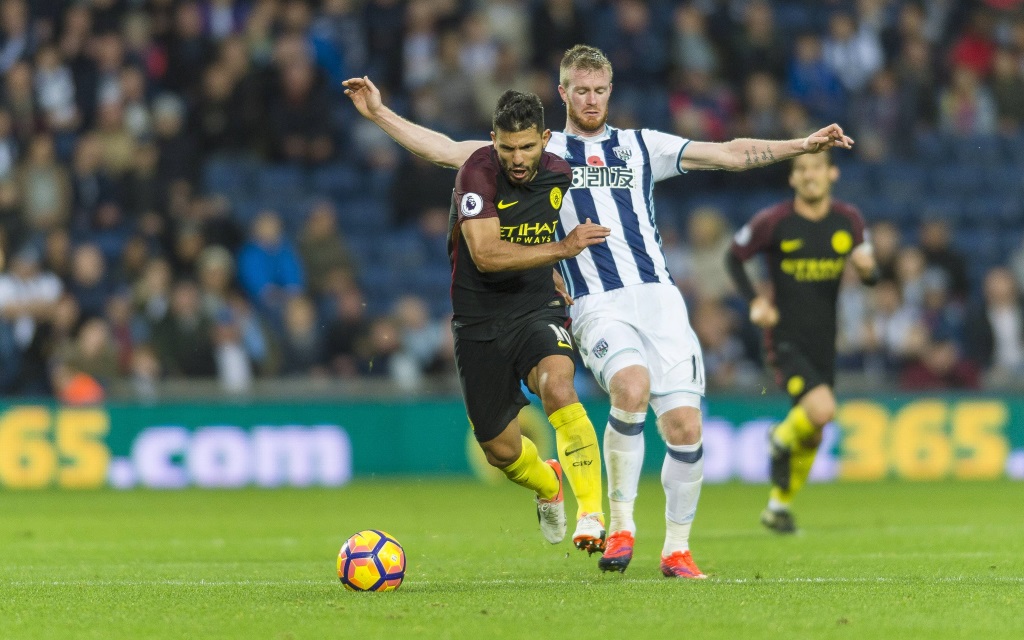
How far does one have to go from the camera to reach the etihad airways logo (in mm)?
8258

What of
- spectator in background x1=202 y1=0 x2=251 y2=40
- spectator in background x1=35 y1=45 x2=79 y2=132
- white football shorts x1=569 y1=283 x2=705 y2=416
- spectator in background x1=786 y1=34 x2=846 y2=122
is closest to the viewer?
white football shorts x1=569 y1=283 x2=705 y2=416

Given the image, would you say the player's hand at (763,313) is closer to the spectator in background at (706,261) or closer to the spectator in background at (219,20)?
the spectator in background at (706,261)

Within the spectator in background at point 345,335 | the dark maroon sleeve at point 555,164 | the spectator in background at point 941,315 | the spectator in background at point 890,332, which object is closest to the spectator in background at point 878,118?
the spectator in background at point 941,315

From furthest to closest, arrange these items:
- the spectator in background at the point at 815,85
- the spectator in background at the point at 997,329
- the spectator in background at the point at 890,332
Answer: the spectator in background at the point at 815,85 < the spectator in background at the point at 997,329 < the spectator in background at the point at 890,332

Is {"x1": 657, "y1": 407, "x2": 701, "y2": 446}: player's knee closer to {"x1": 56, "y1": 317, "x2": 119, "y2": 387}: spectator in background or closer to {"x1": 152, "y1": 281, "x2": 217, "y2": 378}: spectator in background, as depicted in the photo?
{"x1": 152, "y1": 281, "x2": 217, "y2": 378}: spectator in background

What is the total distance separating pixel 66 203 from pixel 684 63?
7.55m

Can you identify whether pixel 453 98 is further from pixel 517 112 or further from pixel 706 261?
pixel 517 112

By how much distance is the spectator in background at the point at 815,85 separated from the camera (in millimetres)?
20031

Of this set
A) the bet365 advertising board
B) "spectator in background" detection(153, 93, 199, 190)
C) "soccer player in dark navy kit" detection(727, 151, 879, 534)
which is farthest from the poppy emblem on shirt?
"spectator in background" detection(153, 93, 199, 190)

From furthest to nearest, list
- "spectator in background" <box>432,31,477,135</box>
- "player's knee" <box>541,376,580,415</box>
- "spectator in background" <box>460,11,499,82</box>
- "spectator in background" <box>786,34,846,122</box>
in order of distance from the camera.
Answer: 1. "spectator in background" <box>786,34,846,122</box>
2. "spectator in background" <box>460,11,499,82</box>
3. "spectator in background" <box>432,31,477,135</box>
4. "player's knee" <box>541,376,580,415</box>

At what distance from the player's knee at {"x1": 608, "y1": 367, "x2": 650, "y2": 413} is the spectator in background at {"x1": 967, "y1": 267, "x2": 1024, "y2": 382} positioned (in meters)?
10.3

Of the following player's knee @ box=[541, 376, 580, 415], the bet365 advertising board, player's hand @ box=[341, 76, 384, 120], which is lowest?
the bet365 advertising board

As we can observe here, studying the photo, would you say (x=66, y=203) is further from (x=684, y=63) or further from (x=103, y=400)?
(x=684, y=63)

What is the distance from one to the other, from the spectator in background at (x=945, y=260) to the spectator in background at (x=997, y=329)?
434mm
